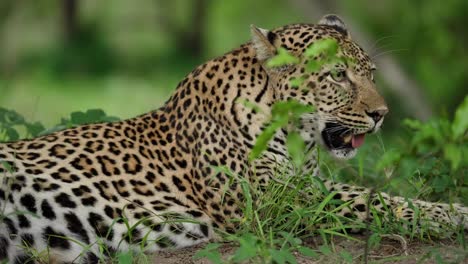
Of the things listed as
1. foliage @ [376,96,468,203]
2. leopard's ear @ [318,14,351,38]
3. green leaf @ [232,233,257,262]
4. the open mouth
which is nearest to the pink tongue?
the open mouth

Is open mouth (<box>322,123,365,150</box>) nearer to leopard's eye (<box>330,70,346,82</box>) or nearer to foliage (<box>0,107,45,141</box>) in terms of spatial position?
leopard's eye (<box>330,70,346,82</box>)

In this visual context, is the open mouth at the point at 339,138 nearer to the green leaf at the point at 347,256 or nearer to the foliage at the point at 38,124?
the green leaf at the point at 347,256

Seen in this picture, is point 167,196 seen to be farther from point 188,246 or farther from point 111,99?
point 111,99

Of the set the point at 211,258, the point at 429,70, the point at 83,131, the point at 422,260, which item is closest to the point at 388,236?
the point at 422,260

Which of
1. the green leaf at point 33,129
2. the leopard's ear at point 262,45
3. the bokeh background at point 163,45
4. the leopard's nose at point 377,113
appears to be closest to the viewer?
the leopard's nose at point 377,113

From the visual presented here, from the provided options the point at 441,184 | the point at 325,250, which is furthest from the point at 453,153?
the point at 441,184

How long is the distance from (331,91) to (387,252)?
1.40 m

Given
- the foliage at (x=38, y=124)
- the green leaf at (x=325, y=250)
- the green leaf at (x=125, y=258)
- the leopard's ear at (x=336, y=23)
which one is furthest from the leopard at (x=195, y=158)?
the foliage at (x=38, y=124)

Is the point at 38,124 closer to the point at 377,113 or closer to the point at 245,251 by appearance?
the point at 377,113

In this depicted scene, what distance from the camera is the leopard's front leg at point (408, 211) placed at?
760 cm

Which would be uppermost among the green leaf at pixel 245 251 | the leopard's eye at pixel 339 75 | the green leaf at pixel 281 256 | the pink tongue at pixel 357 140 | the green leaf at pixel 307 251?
the leopard's eye at pixel 339 75

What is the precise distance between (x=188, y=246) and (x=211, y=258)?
3.59 ft

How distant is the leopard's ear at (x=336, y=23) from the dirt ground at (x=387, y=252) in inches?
74.4

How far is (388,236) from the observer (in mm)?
7395
